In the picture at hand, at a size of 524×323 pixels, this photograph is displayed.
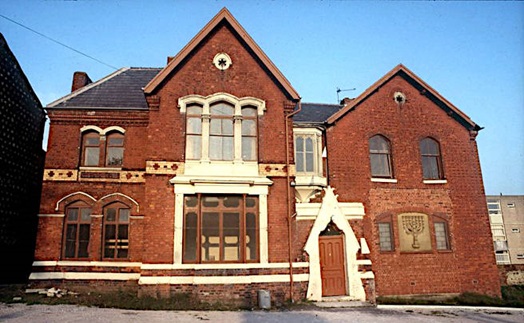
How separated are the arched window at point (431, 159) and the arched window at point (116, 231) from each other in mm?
13005

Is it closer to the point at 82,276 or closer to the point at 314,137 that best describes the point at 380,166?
the point at 314,137

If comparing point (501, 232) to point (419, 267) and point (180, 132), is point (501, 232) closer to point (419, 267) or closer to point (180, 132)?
point (419, 267)

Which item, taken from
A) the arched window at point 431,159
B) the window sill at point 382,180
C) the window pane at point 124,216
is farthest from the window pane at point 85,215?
the arched window at point 431,159

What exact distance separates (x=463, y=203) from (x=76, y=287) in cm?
1632

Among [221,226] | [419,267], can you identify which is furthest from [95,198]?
[419,267]

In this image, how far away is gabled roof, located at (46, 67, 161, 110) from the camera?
16094mm

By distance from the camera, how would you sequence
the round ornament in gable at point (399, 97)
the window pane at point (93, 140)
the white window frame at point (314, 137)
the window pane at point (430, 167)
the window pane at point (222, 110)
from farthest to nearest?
the round ornament in gable at point (399, 97)
the window pane at point (430, 167)
the window pane at point (93, 140)
the white window frame at point (314, 137)
the window pane at point (222, 110)

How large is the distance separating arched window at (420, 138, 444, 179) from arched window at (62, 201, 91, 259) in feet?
47.6

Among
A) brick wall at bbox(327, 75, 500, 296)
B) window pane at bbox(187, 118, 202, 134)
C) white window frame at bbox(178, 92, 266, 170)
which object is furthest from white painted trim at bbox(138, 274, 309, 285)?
window pane at bbox(187, 118, 202, 134)

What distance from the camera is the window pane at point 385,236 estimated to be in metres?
15.4

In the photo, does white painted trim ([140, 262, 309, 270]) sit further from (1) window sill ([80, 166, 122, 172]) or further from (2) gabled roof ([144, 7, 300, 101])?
(2) gabled roof ([144, 7, 300, 101])

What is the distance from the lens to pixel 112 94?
17.0m

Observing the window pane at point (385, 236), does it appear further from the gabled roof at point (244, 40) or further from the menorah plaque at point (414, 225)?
the gabled roof at point (244, 40)

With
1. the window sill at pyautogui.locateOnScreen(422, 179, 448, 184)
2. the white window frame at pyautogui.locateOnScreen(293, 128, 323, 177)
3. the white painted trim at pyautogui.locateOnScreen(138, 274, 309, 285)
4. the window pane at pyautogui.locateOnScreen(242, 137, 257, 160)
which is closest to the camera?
the white painted trim at pyautogui.locateOnScreen(138, 274, 309, 285)
